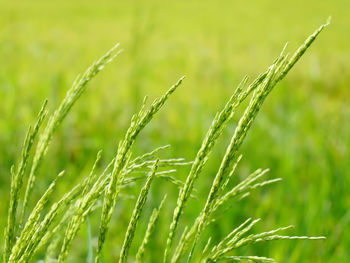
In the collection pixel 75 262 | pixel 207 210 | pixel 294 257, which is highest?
pixel 207 210

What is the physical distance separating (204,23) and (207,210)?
6832 millimetres

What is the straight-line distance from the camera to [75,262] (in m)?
1.81

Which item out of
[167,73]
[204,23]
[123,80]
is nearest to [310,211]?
[123,80]

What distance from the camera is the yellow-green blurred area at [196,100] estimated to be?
1974 mm

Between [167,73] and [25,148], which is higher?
[25,148]

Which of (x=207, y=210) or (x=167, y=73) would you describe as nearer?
(x=207, y=210)

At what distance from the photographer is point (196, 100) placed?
3.71 meters

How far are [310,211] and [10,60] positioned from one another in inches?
122

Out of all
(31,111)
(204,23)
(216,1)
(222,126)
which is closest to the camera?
(222,126)

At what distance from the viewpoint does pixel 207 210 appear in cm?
49

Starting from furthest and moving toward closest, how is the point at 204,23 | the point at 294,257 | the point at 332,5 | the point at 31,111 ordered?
the point at 332,5 < the point at 204,23 < the point at 31,111 < the point at 294,257

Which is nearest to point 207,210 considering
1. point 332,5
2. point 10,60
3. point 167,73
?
point 10,60

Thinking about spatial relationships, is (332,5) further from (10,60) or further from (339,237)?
(339,237)

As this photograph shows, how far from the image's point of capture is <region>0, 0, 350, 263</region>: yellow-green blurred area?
6.48 ft
